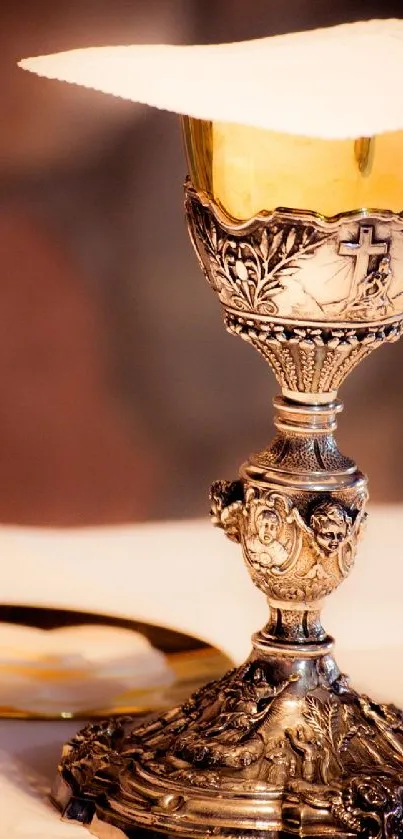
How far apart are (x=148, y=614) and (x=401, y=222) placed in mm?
747

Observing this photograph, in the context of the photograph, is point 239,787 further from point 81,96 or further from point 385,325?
point 81,96

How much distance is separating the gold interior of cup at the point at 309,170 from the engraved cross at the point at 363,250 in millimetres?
18

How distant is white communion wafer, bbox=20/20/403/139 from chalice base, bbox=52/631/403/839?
417 mm

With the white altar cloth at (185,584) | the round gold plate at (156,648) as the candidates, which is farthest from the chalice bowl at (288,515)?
the white altar cloth at (185,584)

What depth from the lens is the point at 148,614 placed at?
6.52 feet

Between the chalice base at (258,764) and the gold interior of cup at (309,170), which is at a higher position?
the gold interior of cup at (309,170)

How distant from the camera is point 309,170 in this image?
133cm

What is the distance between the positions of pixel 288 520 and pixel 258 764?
18 centimetres

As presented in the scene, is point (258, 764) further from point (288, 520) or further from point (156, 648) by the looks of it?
point (156, 648)

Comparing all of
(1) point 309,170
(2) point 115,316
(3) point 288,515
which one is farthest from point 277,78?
(2) point 115,316

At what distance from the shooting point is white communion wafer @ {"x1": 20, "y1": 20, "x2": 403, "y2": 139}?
128 centimetres

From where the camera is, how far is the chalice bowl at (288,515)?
134 centimetres

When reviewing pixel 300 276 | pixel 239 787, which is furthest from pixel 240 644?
pixel 300 276

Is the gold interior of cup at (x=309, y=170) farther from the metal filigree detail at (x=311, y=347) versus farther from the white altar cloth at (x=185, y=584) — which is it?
the white altar cloth at (x=185, y=584)
